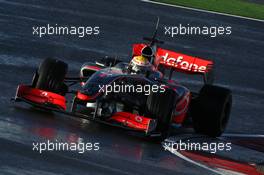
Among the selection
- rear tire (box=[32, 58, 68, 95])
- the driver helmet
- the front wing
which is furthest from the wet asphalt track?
the driver helmet

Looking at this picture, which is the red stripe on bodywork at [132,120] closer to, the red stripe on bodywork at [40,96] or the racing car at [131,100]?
the racing car at [131,100]

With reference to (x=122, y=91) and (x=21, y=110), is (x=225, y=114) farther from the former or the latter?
(x=21, y=110)

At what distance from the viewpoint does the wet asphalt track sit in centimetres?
1173

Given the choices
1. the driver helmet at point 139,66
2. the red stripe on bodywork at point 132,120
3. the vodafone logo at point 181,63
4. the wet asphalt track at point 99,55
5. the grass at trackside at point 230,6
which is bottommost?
the grass at trackside at point 230,6

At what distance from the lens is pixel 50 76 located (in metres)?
14.7

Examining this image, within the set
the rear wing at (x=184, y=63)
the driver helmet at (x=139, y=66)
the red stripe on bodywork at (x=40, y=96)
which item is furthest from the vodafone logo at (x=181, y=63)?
the red stripe on bodywork at (x=40, y=96)

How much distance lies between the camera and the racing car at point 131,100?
45.8 ft

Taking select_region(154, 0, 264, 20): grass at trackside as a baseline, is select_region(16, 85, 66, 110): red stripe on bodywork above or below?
above

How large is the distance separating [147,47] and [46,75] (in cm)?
203

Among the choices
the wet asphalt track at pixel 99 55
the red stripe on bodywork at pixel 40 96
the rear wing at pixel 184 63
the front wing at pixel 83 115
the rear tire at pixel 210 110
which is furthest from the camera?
the rear wing at pixel 184 63

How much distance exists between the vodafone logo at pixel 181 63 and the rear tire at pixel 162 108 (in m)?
2.69

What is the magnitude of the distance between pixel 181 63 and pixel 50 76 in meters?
3.08

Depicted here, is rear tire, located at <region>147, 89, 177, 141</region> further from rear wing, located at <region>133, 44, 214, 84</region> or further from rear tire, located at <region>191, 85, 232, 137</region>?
rear wing, located at <region>133, 44, 214, 84</region>

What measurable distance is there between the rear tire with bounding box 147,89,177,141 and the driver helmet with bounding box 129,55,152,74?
4.33 feet
